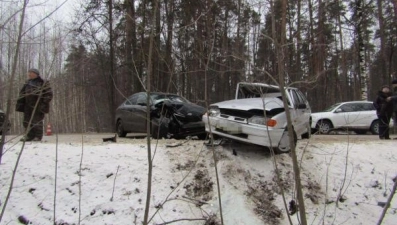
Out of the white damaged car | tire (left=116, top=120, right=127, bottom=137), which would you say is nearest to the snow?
the white damaged car

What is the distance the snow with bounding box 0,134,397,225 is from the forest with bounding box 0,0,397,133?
109 cm

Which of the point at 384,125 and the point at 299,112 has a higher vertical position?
the point at 299,112

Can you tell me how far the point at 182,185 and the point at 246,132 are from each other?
1.59 m

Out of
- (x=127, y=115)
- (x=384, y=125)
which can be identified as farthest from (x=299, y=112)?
(x=127, y=115)

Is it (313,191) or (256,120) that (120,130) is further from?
(313,191)

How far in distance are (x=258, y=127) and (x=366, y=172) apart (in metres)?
2.98

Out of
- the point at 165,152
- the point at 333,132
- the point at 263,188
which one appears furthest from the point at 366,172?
the point at 333,132

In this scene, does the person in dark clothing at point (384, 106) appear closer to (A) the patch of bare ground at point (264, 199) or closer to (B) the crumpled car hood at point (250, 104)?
(B) the crumpled car hood at point (250, 104)

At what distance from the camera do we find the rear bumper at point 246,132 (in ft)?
23.6

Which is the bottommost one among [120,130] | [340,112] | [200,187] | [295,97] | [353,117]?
[200,187]

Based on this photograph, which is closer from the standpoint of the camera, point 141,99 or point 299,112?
point 299,112

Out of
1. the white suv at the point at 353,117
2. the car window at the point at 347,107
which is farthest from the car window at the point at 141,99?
the car window at the point at 347,107

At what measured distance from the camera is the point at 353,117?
52.3 ft

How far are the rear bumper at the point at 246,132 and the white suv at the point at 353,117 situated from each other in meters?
9.09
